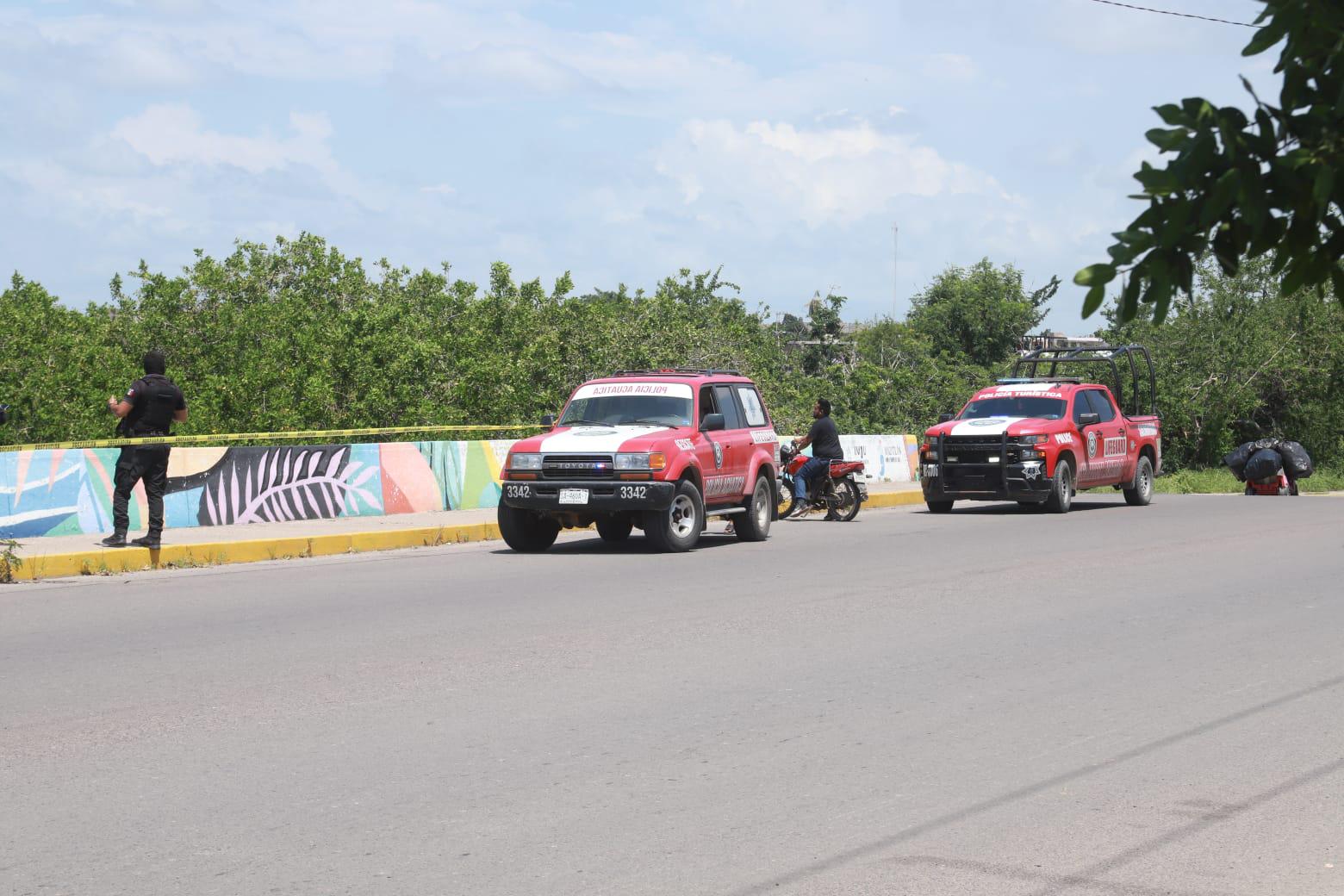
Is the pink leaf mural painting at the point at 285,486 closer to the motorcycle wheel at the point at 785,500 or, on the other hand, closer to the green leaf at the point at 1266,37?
the motorcycle wheel at the point at 785,500

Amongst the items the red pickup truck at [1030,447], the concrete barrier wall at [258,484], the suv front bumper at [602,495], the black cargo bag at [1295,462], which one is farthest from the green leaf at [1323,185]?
the black cargo bag at [1295,462]

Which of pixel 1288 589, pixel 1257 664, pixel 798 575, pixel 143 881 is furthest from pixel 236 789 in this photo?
pixel 1288 589

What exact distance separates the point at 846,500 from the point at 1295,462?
11.9 m

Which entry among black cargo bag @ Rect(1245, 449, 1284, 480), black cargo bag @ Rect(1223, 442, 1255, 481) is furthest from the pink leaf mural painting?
black cargo bag @ Rect(1223, 442, 1255, 481)

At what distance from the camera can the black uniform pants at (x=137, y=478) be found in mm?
15211

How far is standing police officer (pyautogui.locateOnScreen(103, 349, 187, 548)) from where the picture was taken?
50.0ft

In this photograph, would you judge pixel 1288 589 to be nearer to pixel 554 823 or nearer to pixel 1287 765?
pixel 1287 765

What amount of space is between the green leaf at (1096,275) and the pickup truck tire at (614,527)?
45.9 feet

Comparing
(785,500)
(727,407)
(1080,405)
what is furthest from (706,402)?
(1080,405)

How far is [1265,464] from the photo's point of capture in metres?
30.0

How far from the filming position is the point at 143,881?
5020mm

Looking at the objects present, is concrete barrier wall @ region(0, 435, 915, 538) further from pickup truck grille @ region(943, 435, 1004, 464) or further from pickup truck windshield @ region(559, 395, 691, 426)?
pickup truck grille @ region(943, 435, 1004, 464)

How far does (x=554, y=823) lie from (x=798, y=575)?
872 cm

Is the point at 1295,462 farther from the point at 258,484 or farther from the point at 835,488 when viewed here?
the point at 258,484
